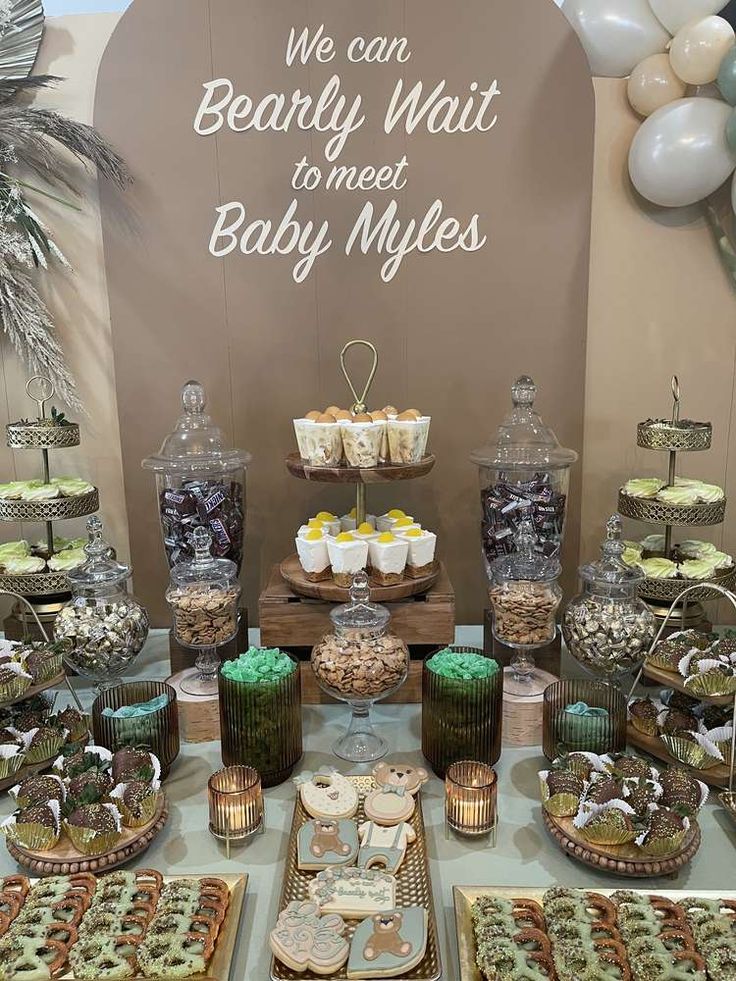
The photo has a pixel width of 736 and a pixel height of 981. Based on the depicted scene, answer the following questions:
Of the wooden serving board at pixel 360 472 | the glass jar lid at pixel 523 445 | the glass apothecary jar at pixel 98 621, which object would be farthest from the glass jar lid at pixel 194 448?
the glass jar lid at pixel 523 445

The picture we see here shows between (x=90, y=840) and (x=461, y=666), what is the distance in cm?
91

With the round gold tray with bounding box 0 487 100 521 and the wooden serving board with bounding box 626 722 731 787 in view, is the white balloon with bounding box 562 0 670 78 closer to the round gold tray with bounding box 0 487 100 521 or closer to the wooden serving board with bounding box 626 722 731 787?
the wooden serving board with bounding box 626 722 731 787

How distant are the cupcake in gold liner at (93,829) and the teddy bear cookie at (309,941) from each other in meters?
0.41

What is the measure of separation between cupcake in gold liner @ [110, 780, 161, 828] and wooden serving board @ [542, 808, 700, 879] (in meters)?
0.86

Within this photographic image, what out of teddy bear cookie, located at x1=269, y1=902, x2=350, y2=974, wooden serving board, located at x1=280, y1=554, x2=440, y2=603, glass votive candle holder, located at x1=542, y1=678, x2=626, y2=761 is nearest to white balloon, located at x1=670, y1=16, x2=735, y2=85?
wooden serving board, located at x1=280, y1=554, x2=440, y2=603

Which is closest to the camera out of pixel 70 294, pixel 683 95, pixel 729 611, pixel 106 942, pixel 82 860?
pixel 106 942

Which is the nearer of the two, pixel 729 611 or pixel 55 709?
pixel 55 709

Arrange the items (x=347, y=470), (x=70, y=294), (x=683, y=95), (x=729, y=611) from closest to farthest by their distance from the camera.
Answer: (x=347, y=470)
(x=683, y=95)
(x=70, y=294)
(x=729, y=611)

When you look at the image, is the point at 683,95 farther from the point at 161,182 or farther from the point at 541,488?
the point at 161,182

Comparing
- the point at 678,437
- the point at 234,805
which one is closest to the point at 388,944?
the point at 234,805

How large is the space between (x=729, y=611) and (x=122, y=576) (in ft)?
7.33

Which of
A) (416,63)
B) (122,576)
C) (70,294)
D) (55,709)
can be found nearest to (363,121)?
(416,63)

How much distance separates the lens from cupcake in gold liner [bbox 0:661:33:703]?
1.89 meters

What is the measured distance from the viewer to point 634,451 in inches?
114
